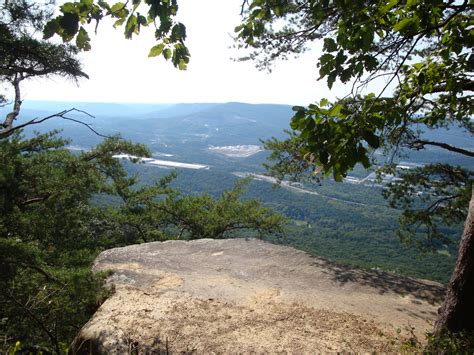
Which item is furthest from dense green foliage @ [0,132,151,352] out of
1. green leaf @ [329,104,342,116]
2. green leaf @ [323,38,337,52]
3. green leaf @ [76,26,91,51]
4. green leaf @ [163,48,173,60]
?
green leaf @ [323,38,337,52]

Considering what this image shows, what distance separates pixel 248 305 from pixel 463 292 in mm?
2359

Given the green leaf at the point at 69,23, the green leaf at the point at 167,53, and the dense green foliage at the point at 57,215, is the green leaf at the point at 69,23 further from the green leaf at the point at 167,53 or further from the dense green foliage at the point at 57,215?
the green leaf at the point at 167,53

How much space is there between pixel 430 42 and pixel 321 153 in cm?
869

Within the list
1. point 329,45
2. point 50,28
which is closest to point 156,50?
point 50,28

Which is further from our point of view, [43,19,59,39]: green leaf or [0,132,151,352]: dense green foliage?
[0,132,151,352]: dense green foliage

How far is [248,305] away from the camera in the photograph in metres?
4.23

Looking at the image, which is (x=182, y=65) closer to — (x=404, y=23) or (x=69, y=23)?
(x=69, y=23)

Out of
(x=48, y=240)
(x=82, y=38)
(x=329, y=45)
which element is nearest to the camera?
(x=82, y=38)

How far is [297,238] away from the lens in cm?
7394

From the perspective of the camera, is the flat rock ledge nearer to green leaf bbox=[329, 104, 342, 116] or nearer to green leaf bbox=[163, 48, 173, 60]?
green leaf bbox=[329, 104, 342, 116]

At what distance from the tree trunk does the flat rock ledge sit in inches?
23.5

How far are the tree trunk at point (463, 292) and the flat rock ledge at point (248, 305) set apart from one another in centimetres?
60

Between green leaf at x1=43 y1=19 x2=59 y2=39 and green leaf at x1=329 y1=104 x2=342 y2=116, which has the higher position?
green leaf at x1=43 y1=19 x2=59 y2=39

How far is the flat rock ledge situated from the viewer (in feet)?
11.2
